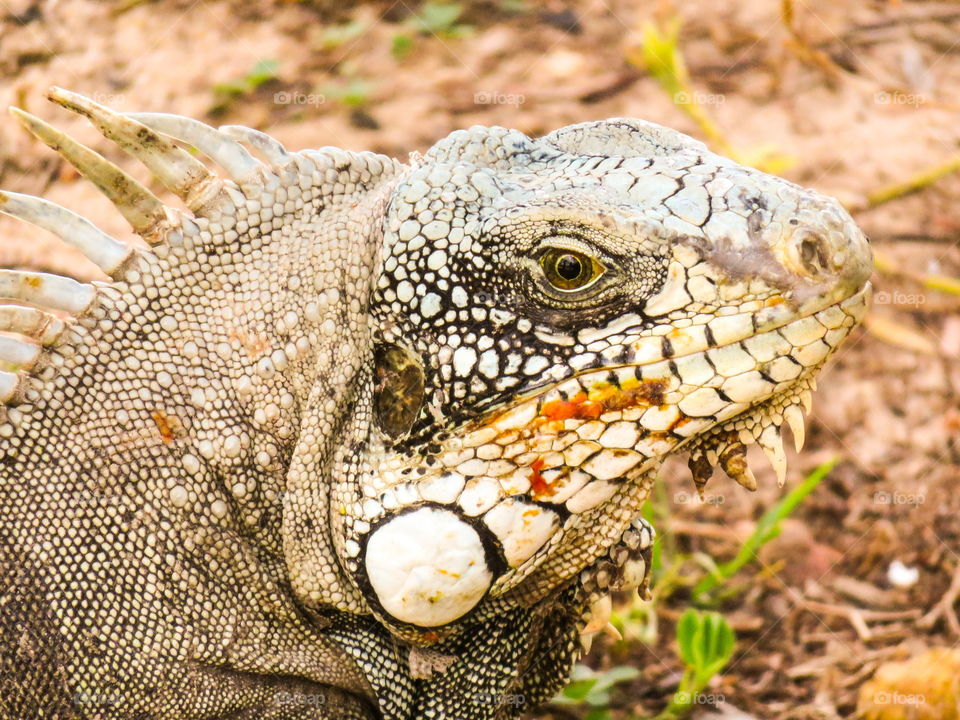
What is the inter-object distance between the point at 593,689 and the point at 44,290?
2948 millimetres

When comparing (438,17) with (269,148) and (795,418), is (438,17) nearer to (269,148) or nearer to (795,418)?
(269,148)

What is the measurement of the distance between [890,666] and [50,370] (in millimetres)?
3737

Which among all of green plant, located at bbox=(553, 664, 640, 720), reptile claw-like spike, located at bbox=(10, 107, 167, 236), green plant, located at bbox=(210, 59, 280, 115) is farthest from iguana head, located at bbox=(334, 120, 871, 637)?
green plant, located at bbox=(210, 59, 280, 115)

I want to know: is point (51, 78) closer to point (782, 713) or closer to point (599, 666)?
point (599, 666)

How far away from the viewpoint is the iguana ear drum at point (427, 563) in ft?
10.4

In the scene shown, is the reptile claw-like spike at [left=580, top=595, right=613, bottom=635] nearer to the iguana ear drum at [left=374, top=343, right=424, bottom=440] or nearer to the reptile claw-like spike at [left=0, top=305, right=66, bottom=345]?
the iguana ear drum at [left=374, top=343, right=424, bottom=440]

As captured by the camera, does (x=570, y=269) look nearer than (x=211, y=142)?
Yes

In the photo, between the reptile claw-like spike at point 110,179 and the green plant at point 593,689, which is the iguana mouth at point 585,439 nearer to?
the reptile claw-like spike at point 110,179

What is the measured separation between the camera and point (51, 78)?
28.2ft

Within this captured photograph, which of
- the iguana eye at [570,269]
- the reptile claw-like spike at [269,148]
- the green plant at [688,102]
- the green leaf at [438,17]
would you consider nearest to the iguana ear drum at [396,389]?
the iguana eye at [570,269]

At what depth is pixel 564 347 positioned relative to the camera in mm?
3121

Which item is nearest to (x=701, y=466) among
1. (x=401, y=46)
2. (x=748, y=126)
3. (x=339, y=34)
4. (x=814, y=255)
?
(x=814, y=255)

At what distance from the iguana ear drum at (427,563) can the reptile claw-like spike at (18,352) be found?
3.70ft

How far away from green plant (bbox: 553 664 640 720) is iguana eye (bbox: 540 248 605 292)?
2392mm
